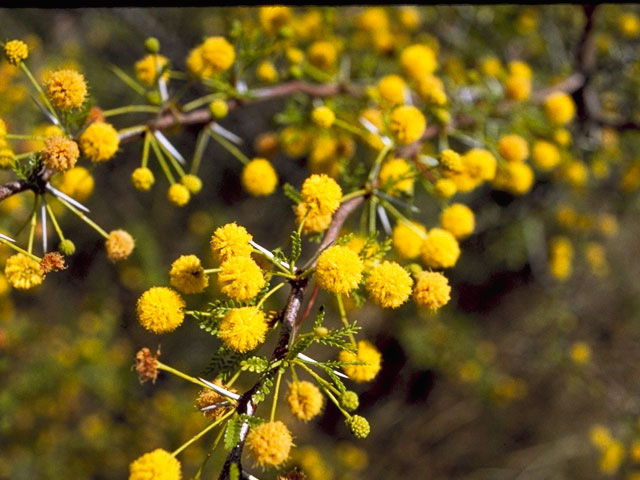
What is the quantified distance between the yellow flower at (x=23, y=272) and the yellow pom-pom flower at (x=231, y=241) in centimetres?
73

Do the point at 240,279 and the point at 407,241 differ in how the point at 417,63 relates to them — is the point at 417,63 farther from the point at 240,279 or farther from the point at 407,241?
the point at 240,279

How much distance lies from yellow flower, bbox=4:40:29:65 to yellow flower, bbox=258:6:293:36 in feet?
4.96

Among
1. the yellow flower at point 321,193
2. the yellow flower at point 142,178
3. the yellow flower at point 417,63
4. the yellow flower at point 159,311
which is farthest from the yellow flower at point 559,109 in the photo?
the yellow flower at point 159,311

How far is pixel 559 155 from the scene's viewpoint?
145 inches

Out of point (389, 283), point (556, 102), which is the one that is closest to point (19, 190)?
point (389, 283)

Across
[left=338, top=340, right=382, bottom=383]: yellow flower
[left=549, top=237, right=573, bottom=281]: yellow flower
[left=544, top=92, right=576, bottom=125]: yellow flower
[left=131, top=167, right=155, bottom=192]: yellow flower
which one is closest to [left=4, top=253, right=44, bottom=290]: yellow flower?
[left=131, top=167, right=155, bottom=192]: yellow flower

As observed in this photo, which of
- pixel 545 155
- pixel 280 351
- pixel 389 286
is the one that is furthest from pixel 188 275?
pixel 545 155

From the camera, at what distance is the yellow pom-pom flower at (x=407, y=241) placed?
245 cm

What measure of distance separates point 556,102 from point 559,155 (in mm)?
384

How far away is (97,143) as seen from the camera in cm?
205

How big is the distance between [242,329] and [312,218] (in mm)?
556

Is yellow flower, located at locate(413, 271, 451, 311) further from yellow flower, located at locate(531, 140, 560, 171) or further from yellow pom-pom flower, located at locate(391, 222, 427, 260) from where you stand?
yellow flower, located at locate(531, 140, 560, 171)

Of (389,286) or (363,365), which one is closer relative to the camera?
(389,286)

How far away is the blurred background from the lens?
5.02 m
